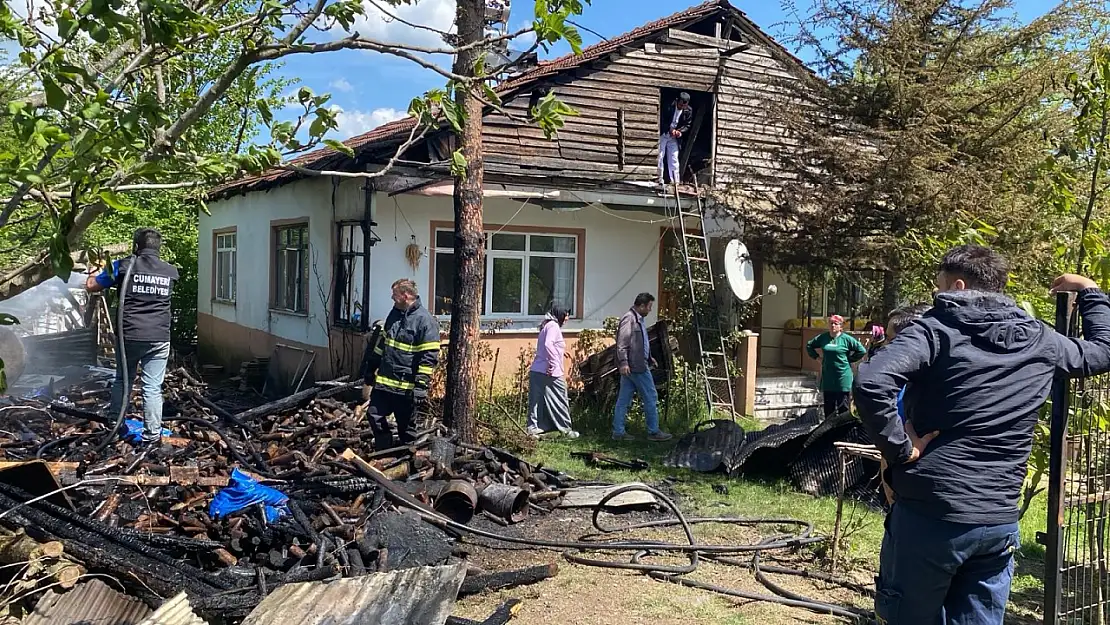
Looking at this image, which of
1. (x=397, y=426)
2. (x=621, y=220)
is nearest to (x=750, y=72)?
(x=621, y=220)

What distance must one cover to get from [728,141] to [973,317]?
12.0 meters

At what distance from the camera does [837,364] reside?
973cm

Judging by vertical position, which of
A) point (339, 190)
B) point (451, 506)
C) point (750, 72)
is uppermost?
point (750, 72)

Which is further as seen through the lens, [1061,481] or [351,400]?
[351,400]

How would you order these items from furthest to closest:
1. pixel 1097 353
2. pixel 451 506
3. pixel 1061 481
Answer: pixel 451 506
pixel 1061 481
pixel 1097 353

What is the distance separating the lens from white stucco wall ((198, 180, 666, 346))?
12359mm

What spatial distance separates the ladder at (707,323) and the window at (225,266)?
10013 millimetres

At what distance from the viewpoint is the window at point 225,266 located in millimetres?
18562

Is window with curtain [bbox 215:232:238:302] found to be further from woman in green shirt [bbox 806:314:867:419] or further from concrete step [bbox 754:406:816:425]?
woman in green shirt [bbox 806:314:867:419]

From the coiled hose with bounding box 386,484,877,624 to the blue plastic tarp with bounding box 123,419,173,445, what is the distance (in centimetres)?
299

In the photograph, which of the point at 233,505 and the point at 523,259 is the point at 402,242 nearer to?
the point at 523,259

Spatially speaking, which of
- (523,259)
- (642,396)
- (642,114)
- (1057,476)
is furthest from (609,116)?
(1057,476)

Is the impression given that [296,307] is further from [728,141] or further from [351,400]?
[728,141]

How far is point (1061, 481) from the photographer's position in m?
4.12
